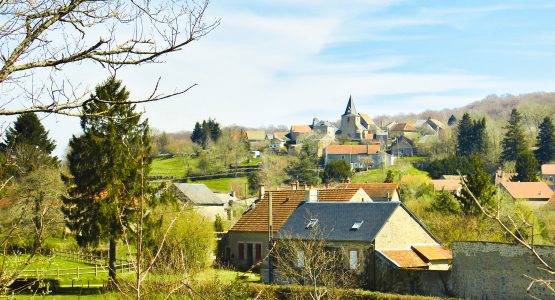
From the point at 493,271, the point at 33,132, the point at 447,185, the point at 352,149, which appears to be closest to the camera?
the point at 493,271

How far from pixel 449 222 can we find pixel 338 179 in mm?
54028

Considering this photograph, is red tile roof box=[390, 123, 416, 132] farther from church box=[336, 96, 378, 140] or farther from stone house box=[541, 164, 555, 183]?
stone house box=[541, 164, 555, 183]

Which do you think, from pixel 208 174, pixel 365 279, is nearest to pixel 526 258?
pixel 365 279

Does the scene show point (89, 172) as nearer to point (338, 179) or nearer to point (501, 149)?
point (338, 179)

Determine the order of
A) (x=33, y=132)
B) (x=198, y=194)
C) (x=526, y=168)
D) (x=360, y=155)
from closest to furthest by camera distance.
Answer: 1. (x=33, y=132)
2. (x=198, y=194)
3. (x=526, y=168)
4. (x=360, y=155)

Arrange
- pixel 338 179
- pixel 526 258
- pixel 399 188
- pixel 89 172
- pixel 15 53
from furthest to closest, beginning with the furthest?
1. pixel 338 179
2. pixel 399 188
3. pixel 89 172
4. pixel 526 258
5. pixel 15 53

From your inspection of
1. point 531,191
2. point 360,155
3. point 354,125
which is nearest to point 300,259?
point 531,191

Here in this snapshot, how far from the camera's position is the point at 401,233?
33.2 meters

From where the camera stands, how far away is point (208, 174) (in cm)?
10562

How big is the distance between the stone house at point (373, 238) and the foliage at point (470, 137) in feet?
249

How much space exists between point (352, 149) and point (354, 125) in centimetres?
4423

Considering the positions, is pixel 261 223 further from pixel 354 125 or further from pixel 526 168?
pixel 354 125

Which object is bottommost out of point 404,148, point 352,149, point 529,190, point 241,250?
point 241,250

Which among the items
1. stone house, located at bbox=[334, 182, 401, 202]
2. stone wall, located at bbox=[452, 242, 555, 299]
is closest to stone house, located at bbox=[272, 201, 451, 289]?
stone wall, located at bbox=[452, 242, 555, 299]
